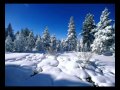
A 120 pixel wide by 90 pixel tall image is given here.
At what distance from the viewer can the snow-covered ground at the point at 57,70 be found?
487 centimetres

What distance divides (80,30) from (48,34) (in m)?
0.78

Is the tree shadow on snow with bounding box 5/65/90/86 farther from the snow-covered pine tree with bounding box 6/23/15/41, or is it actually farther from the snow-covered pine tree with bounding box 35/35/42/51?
the snow-covered pine tree with bounding box 6/23/15/41

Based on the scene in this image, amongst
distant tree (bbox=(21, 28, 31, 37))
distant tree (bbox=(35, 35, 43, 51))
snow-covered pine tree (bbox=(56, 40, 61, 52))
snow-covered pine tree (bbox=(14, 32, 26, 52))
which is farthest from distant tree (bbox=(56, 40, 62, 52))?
snow-covered pine tree (bbox=(14, 32, 26, 52))

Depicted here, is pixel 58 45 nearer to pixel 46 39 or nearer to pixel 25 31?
pixel 46 39

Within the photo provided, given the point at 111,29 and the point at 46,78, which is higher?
the point at 111,29

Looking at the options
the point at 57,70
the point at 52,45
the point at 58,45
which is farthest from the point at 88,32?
the point at 57,70

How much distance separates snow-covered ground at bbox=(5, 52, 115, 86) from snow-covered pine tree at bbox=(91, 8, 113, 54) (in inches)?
8.6

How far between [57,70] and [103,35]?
141 centimetres

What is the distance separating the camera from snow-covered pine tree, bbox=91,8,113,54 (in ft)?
15.8

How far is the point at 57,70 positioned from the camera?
500 centimetres

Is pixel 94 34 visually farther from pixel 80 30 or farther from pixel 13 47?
pixel 13 47
